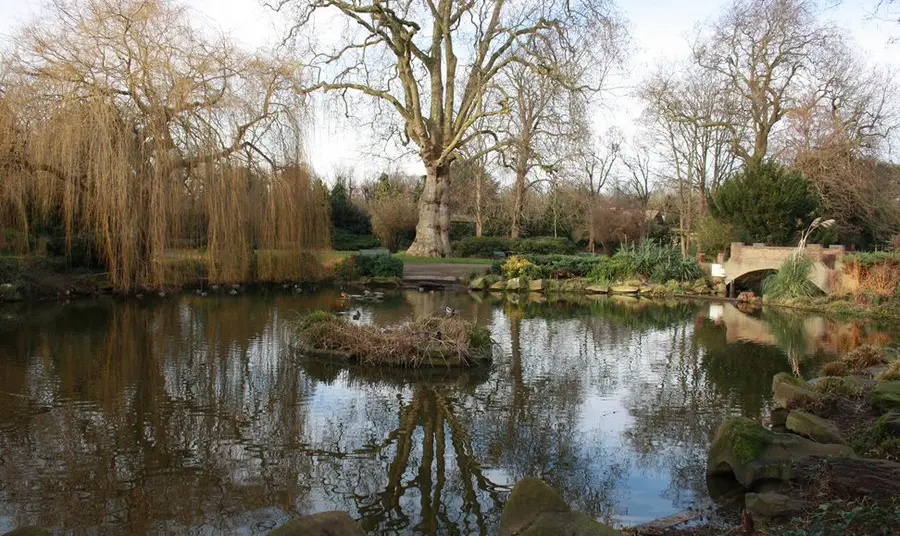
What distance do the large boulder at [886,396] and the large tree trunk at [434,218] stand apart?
2375 cm

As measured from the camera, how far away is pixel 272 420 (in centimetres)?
829

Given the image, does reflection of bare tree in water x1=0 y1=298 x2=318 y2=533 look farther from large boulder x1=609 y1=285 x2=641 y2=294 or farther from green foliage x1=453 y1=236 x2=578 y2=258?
green foliage x1=453 y1=236 x2=578 y2=258

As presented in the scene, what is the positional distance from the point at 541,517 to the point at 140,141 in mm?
17417

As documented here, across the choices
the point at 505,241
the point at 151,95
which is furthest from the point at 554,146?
the point at 151,95

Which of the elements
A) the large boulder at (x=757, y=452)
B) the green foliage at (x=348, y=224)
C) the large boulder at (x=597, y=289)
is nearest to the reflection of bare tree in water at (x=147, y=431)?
the large boulder at (x=757, y=452)

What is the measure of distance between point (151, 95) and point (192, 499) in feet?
51.3

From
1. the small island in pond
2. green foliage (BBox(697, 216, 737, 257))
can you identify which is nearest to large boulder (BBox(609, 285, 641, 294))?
green foliage (BBox(697, 216, 737, 257))

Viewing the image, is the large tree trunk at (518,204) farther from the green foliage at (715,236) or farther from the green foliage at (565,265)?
the green foliage at (715,236)

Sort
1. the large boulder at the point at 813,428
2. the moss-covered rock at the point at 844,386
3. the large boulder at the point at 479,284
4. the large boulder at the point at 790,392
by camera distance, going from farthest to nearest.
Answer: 1. the large boulder at the point at 479,284
2. the moss-covered rock at the point at 844,386
3. the large boulder at the point at 790,392
4. the large boulder at the point at 813,428

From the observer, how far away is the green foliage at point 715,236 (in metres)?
28.8

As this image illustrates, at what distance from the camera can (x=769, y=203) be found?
27.4 m

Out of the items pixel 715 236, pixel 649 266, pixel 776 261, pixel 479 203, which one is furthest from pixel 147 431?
pixel 479 203

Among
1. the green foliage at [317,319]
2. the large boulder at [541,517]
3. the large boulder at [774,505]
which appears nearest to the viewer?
the large boulder at [541,517]

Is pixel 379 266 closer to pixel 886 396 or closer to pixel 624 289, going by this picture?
pixel 624 289
